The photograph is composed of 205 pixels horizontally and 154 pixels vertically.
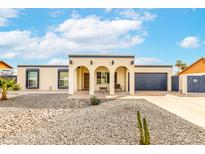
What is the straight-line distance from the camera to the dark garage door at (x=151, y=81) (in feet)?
94.2

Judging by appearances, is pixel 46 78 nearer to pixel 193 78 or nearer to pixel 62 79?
pixel 62 79

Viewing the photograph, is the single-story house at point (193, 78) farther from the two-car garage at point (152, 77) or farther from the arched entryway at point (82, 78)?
the arched entryway at point (82, 78)

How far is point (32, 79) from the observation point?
28.0 m

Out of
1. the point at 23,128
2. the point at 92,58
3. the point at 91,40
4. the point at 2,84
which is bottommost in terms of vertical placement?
the point at 23,128

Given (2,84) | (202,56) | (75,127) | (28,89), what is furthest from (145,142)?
(28,89)

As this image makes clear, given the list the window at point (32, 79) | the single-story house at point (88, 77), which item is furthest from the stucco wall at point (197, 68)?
the window at point (32, 79)

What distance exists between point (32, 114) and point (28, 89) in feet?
56.1

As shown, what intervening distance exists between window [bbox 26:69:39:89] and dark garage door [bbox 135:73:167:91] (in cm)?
1149

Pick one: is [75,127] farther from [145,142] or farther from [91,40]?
[91,40]

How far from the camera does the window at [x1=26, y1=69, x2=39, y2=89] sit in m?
27.9

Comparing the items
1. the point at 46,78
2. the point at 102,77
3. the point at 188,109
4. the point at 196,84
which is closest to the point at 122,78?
the point at 102,77

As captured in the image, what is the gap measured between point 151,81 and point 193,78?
494 cm

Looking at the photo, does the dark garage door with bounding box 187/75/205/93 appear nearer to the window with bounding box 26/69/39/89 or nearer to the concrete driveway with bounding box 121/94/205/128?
the concrete driveway with bounding box 121/94/205/128

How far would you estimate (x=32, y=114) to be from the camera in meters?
11.4
